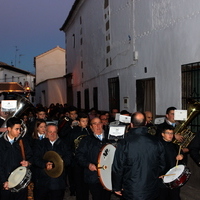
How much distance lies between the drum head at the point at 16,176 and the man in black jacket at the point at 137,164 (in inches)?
55.3

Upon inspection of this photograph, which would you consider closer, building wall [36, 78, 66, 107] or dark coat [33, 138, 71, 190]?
dark coat [33, 138, 71, 190]

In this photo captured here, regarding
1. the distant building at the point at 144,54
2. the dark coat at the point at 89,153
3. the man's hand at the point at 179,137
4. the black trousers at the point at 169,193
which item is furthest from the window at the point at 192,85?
the dark coat at the point at 89,153

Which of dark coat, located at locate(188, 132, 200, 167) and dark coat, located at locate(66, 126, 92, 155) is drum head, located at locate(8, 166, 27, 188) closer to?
dark coat, located at locate(66, 126, 92, 155)

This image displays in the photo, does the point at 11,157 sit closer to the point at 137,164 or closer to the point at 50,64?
the point at 137,164

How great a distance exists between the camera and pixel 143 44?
11867 millimetres

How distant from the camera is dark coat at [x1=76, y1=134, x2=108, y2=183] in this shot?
19.5 ft

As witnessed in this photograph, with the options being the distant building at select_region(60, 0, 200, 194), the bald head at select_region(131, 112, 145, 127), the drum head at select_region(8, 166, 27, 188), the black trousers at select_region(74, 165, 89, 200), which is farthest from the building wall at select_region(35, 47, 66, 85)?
the bald head at select_region(131, 112, 145, 127)

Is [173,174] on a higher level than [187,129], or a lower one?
lower

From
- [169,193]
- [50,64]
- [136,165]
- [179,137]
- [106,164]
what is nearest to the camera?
[136,165]

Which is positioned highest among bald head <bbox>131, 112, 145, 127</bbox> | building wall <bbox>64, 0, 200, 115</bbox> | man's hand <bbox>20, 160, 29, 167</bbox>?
building wall <bbox>64, 0, 200, 115</bbox>

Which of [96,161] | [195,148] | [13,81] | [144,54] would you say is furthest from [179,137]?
[13,81]

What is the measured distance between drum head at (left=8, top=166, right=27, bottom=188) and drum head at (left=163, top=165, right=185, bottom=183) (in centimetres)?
203

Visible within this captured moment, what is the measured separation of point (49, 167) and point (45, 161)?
0.47 feet

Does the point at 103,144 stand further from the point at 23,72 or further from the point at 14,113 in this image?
the point at 23,72
